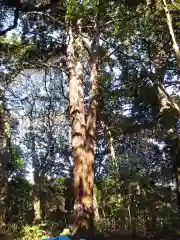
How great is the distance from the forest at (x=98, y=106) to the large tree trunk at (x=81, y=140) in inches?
1.0

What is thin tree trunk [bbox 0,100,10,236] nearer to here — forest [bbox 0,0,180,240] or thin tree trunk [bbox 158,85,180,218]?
forest [bbox 0,0,180,240]

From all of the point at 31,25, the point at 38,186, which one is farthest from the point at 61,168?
the point at 31,25

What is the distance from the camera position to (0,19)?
13312 millimetres

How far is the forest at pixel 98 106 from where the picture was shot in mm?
8961

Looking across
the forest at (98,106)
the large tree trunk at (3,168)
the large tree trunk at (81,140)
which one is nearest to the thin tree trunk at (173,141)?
the forest at (98,106)

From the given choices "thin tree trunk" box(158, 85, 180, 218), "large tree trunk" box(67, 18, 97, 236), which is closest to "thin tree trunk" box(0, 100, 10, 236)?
"large tree trunk" box(67, 18, 97, 236)

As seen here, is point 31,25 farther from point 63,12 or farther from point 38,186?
point 38,186

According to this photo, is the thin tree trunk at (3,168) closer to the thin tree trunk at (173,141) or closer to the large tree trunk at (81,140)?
the large tree trunk at (81,140)

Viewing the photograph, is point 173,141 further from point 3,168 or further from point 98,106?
point 3,168

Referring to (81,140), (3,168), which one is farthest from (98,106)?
(3,168)

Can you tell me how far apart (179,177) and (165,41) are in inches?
222

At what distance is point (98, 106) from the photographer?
10.0 meters

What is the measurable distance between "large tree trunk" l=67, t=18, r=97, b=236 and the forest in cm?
2

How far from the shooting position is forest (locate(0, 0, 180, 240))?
8961 millimetres
